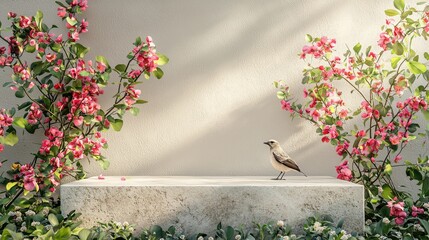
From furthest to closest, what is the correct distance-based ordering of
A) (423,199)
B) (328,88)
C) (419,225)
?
(328,88) < (423,199) < (419,225)

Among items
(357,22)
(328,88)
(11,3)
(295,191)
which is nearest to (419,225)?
(295,191)

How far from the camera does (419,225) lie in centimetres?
283

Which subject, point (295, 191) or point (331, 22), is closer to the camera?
point (295, 191)

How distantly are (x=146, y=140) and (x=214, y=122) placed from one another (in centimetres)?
40

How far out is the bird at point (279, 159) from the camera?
3.01 meters

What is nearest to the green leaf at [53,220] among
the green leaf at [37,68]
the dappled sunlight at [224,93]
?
the dappled sunlight at [224,93]

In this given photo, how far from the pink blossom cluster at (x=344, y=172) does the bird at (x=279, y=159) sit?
274mm

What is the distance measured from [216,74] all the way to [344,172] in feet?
2.97

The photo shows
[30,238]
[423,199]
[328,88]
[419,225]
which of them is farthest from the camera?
[328,88]

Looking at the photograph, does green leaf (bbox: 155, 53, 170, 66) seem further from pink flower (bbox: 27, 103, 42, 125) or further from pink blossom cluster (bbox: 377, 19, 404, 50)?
pink blossom cluster (bbox: 377, 19, 404, 50)

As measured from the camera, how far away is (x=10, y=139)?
9.91 feet

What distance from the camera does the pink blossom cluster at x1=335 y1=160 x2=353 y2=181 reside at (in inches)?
122

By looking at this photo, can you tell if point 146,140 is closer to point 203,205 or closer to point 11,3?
point 203,205

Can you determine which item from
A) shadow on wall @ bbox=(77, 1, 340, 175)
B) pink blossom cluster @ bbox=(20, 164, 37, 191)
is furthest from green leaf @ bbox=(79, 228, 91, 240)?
shadow on wall @ bbox=(77, 1, 340, 175)
